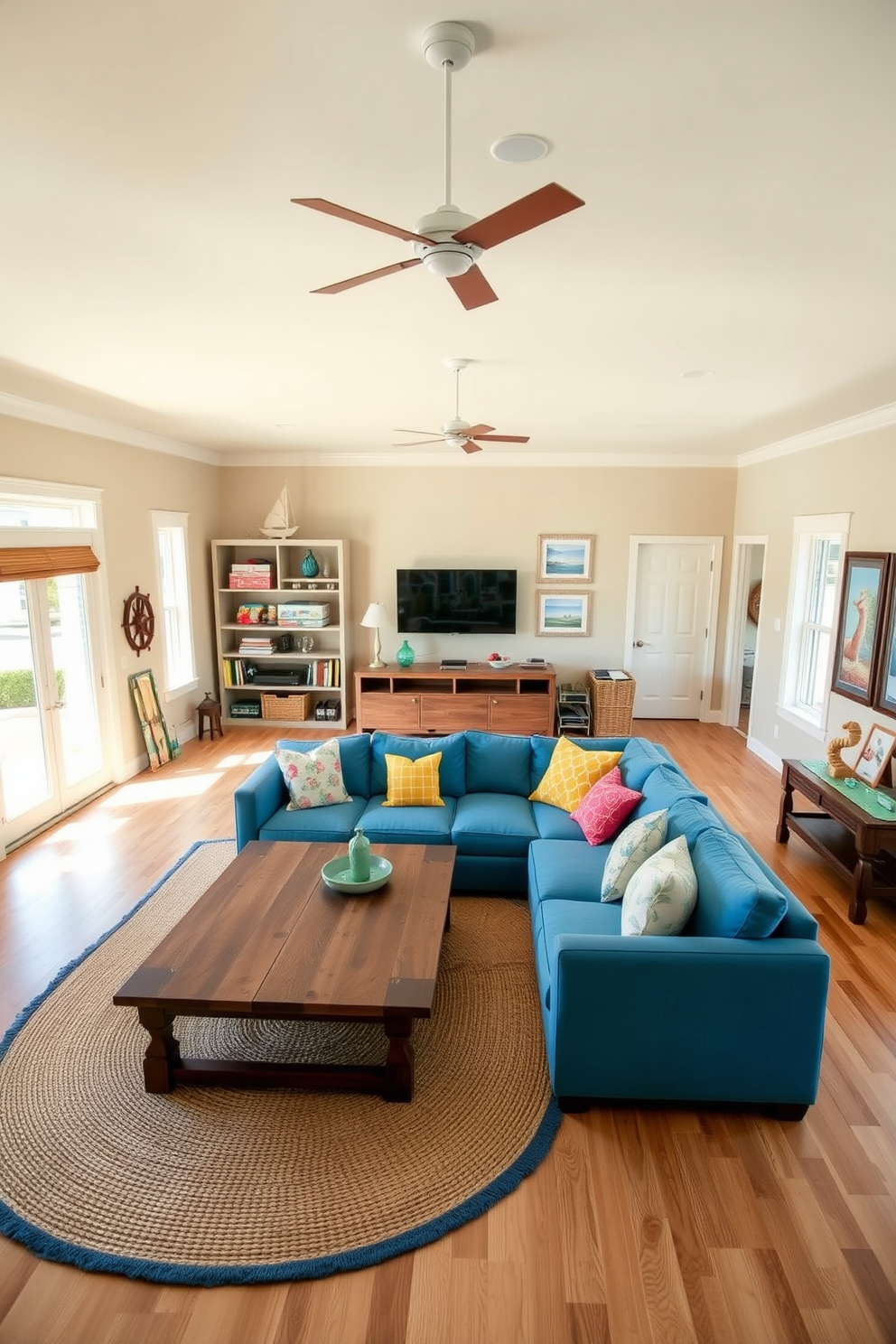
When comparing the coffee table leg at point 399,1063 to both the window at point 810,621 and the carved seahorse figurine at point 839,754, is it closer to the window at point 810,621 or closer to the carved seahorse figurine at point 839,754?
the carved seahorse figurine at point 839,754

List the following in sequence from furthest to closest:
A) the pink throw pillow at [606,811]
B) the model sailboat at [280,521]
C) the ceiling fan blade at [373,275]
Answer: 1. the model sailboat at [280,521]
2. the pink throw pillow at [606,811]
3. the ceiling fan blade at [373,275]

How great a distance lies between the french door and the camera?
4.43 meters

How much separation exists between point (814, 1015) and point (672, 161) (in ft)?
8.33

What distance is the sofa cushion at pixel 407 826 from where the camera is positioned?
3.76m

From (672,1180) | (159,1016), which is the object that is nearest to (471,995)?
(672,1180)

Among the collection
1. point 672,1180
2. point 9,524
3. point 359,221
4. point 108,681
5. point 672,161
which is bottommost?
point 672,1180

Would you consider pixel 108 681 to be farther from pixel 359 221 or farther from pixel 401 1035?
pixel 359 221

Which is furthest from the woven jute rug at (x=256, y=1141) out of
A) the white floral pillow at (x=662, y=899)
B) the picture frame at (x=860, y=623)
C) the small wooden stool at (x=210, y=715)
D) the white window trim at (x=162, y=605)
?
the small wooden stool at (x=210, y=715)

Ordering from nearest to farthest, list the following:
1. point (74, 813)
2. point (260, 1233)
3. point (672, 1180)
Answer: point (260, 1233) → point (672, 1180) → point (74, 813)

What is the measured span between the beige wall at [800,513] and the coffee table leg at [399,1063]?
3.46 meters

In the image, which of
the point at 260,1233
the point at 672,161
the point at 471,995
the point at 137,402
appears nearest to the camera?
the point at 672,161

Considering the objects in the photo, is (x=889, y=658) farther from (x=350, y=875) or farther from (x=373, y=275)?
(x=373, y=275)

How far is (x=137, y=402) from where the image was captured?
460 centimetres

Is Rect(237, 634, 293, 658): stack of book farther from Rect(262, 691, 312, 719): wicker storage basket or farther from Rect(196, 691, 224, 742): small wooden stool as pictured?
Rect(196, 691, 224, 742): small wooden stool
